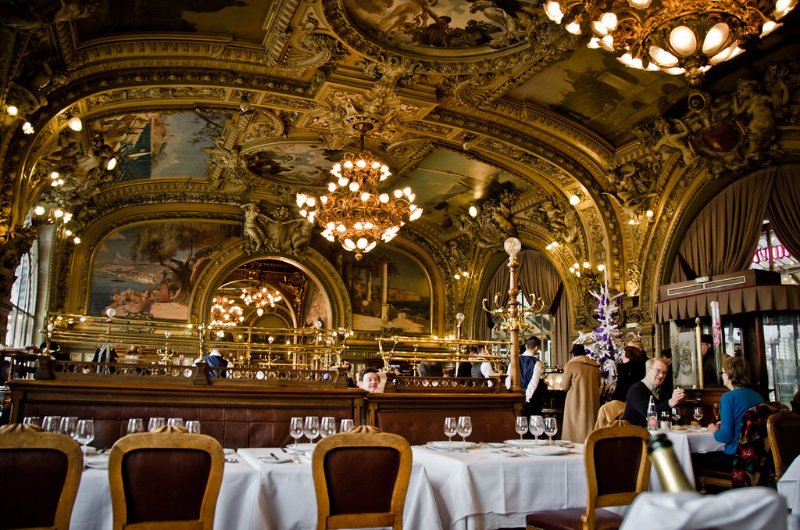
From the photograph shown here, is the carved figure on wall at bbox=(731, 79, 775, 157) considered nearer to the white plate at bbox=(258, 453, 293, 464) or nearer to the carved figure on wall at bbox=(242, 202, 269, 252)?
the white plate at bbox=(258, 453, 293, 464)

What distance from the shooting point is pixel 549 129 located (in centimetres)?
1114

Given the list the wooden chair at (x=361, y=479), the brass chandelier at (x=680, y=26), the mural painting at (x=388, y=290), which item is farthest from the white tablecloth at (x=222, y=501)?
the mural painting at (x=388, y=290)

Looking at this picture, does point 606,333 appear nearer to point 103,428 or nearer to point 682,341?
point 682,341

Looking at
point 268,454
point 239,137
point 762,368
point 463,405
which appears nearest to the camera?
point 268,454

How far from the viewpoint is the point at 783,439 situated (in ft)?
13.8

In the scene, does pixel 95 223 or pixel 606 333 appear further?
pixel 95 223

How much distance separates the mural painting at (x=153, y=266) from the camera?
51.5ft

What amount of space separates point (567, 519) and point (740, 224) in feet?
26.3

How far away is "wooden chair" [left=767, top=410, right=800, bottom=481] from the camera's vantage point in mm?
4129

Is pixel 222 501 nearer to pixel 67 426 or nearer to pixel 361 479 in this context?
pixel 361 479

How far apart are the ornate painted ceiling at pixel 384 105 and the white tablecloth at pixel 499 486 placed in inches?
202

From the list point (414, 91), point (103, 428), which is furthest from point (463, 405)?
point (414, 91)

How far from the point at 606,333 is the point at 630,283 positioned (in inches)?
42.2

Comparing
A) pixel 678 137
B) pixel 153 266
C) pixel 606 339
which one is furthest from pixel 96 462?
pixel 153 266
